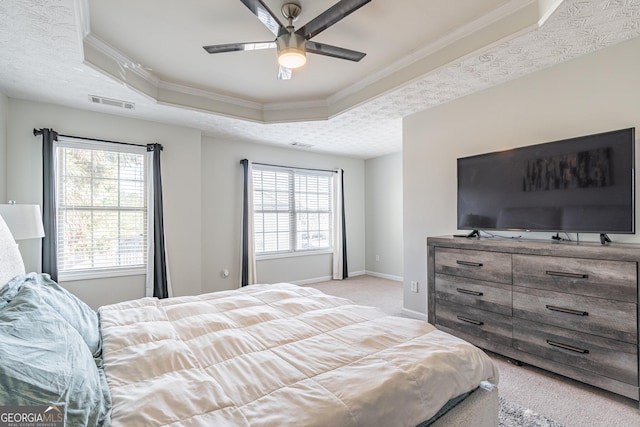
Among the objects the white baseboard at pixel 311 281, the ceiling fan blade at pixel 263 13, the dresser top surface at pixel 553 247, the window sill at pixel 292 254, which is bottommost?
the white baseboard at pixel 311 281

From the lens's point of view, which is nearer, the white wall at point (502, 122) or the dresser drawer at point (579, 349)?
the dresser drawer at point (579, 349)

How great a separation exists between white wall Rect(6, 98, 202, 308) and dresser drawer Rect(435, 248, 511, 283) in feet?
10.7

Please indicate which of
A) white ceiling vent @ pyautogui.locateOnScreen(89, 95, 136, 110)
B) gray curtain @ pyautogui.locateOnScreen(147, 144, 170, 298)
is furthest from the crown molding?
gray curtain @ pyautogui.locateOnScreen(147, 144, 170, 298)

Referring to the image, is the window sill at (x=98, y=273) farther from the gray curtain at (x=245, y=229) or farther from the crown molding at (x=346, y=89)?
the crown molding at (x=346, y=89)

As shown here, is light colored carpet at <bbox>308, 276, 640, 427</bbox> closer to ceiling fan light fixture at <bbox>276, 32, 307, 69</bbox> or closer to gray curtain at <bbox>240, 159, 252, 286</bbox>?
ceiling fan light fixture at <bbox>276, 32, 307, 69</bbox>

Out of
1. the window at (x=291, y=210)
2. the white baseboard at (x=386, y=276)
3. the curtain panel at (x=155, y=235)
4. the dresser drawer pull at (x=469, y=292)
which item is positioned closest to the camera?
the dresser drawer pull at (x=469, y=292)

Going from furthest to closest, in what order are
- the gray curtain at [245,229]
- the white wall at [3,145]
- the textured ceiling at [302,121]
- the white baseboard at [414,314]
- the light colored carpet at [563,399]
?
the gray curtain at [245,229], the white baseboard at [414,314], the white wall at [3,145], the textured ceiling at [302,121], the light colored carpet at [563,399]

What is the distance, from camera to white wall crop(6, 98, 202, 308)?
3.16 metres

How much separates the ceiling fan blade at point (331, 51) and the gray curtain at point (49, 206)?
3.08m

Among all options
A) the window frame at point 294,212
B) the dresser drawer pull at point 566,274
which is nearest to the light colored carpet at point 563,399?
the dresser drawer pull at point 566,274

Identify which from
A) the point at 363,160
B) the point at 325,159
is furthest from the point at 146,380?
the point at 363,160

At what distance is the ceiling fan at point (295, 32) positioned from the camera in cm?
178

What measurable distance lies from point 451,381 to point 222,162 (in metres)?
4.37

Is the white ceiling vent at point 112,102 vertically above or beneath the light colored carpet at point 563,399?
above
